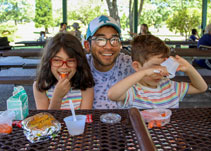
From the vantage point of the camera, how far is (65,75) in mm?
1654

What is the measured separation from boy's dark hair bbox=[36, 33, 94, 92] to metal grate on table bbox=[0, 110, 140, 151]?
2.09 ft

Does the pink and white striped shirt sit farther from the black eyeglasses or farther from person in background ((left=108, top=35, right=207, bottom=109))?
the black eyeglasses

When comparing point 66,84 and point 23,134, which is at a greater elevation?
point 66,84

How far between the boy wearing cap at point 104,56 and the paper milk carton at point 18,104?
0.74m

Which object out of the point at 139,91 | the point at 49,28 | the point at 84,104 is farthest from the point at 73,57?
the point at 49,28

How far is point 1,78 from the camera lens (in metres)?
3.32

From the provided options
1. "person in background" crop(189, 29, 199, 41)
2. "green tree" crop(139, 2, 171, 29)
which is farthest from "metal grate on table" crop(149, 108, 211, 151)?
"green tree" crop(139, 2, 171, 29)

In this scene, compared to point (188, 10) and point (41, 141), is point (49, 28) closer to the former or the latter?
point (188, 10)

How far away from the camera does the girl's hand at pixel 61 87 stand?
1581mm

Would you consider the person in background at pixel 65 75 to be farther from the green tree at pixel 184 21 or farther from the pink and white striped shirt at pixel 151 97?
the green tree at pixel 184 21

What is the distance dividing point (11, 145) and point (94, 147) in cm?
32

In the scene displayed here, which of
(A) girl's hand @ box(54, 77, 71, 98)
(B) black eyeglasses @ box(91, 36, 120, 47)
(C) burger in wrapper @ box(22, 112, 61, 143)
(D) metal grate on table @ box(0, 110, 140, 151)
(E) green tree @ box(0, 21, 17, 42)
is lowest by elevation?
(D) metal grate on table @ box(0, 110, 140, 151)

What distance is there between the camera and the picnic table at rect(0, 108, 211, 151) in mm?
882

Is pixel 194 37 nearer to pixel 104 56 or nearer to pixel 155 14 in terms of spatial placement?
pixel 155 14
